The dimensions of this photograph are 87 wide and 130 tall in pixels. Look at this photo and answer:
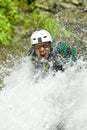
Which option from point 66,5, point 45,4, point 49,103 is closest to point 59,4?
point 66,5

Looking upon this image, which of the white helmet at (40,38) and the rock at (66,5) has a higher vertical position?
the white helmet at (40,38)

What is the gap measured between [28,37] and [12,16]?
1.95 feet

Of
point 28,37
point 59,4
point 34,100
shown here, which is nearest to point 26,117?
point 34,100

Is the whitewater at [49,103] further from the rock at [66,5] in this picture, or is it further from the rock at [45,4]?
the rock at [66,5]

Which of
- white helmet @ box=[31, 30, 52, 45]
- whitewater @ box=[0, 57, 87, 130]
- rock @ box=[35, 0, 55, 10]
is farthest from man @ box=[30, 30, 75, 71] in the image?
rock @ box=[35, 0, 55, 10]

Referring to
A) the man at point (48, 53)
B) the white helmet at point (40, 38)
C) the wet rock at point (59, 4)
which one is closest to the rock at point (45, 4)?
the wet rock at point (59, 4)

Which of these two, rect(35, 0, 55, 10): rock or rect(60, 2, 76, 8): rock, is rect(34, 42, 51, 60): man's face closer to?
rect(35, 0, 55, 10): rock

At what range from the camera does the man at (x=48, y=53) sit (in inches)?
274

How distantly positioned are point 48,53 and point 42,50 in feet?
0.32

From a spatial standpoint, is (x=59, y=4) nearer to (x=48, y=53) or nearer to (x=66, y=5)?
(x=66, y=5)

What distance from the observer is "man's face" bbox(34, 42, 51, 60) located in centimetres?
704

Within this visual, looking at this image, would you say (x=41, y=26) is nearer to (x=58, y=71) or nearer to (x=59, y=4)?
(x=59, y=4)

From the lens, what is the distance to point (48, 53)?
7.04m

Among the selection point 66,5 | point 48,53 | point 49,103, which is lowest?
point 49,103
